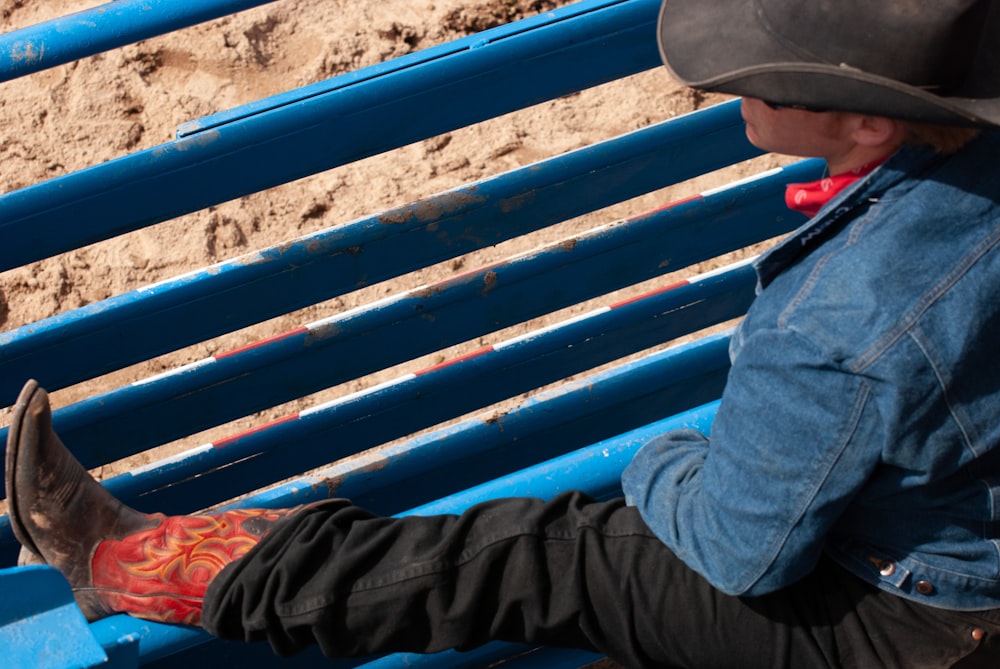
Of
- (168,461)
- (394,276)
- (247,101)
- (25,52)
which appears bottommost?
(168,461)

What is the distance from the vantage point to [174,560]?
57.5 inches

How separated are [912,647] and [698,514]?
309 mm

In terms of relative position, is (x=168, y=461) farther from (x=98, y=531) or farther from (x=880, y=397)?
(x=880, y=397)

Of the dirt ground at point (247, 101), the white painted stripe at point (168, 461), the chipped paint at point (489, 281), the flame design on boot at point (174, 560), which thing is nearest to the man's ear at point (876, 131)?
the flame design on boot at point (174, 560)

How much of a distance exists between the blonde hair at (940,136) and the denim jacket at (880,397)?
1cm

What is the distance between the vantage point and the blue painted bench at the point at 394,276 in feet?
6.37

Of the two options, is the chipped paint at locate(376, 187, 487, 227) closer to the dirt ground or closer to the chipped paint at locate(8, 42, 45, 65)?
the chipped paint at locate(8, 42, 45, 65)

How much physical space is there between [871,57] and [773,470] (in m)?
0.44

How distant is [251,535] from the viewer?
1455 millimetres

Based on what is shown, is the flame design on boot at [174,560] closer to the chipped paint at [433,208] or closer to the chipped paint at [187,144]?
the chipped paint at [187,144]

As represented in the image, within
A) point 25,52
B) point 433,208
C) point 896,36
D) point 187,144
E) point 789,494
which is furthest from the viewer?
point 433,208

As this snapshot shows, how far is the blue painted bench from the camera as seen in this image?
194cm

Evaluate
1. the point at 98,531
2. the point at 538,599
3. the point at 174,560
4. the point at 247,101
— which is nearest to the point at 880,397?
the point at 538,599

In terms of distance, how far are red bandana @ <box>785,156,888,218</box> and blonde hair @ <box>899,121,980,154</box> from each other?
5 centimetres
